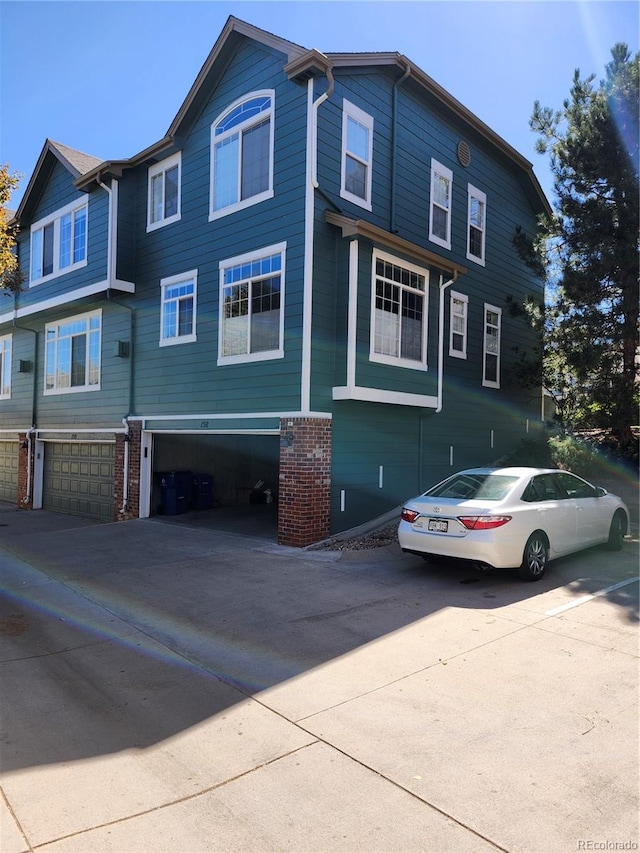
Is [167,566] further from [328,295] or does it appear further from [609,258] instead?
[609,258]

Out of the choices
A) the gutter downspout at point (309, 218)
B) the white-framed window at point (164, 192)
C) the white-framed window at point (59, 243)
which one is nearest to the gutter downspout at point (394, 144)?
the gutter downspout at point (309, 218)

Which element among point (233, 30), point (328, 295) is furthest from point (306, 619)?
point (233, 30)

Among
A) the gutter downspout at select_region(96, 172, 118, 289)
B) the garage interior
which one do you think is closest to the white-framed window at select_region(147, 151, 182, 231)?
the gutter downspout at select_region(96, 172, 118, 289)

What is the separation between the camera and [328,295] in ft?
37.8

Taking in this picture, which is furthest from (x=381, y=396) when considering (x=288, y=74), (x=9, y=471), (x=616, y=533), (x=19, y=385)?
(x=9, y=471)

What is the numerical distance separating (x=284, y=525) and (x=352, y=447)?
6.64ft

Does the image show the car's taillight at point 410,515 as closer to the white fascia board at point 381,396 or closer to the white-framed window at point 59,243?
the white fascia board at point 381,396

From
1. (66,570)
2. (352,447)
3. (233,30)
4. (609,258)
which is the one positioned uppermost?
(233,30)

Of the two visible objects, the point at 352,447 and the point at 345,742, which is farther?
the point at 352,447

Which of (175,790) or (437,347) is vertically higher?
(437,347)

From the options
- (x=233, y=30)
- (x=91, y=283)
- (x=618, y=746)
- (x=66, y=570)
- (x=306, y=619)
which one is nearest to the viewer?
(x=618, y=746)

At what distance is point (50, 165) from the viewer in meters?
17.9

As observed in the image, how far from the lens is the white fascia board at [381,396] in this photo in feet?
37.1

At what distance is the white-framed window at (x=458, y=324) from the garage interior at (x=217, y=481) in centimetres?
538
